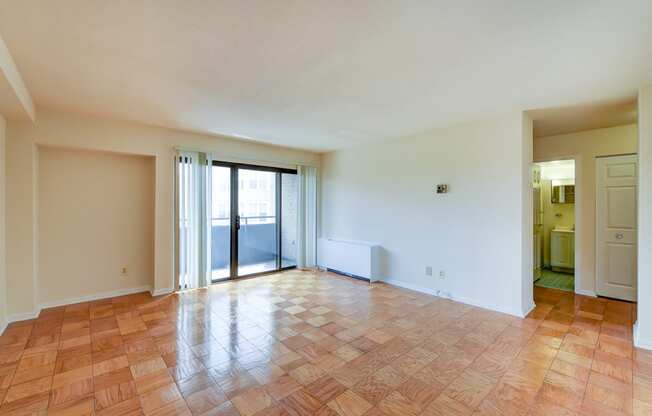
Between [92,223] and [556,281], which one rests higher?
[92,223]

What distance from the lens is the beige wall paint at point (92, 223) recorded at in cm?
365

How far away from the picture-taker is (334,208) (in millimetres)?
5918

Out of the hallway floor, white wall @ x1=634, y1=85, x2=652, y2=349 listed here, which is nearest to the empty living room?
white wall @ x1=634, y1=85, x2=652, y2=349

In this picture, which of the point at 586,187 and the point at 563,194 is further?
the point at 563,194

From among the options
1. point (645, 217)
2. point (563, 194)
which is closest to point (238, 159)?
point (645, 217)

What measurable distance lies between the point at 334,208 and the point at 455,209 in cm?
250

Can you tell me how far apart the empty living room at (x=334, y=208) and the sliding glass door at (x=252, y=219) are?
0.04 meters

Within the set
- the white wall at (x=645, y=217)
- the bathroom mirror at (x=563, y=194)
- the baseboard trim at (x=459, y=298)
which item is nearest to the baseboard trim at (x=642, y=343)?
the white wall at (x=645, y=217)

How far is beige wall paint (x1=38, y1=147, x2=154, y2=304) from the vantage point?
3652 mm

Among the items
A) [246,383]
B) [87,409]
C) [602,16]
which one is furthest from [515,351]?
[87,409]

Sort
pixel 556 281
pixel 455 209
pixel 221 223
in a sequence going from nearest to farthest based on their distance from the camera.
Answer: pixel 455 209
pixel 221 223
pixel 556 281

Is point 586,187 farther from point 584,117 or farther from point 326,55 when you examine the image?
point 326,55

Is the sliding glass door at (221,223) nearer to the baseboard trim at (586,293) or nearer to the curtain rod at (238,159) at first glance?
the curtain rod at (238,159)

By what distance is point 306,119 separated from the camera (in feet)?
12.2
